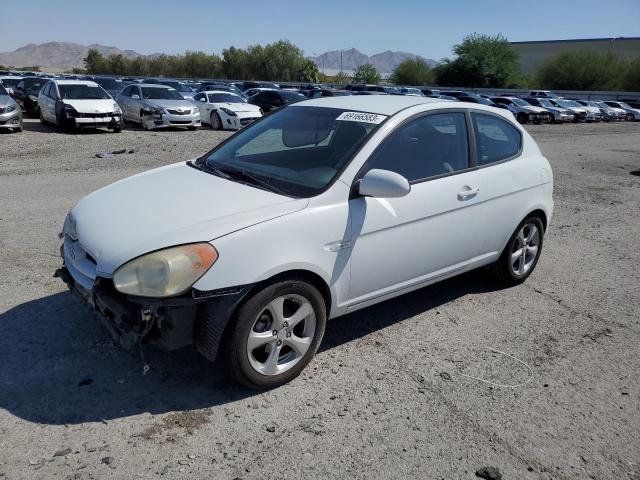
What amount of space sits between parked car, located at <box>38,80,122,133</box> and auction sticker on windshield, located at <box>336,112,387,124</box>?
13443mm

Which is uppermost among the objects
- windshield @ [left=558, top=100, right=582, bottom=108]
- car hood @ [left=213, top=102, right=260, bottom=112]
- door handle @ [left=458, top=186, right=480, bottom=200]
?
door handle @ [left=458, top=186, right=480, bottom=200]

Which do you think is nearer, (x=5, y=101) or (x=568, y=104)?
(x=5, y=101)

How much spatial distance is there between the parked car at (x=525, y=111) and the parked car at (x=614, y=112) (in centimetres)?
702

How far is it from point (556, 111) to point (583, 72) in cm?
4095

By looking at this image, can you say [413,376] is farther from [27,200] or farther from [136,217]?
[27,200]

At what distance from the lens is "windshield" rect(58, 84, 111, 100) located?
1614 centimetres

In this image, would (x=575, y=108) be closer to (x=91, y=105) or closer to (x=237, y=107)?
(x=237, y=107)

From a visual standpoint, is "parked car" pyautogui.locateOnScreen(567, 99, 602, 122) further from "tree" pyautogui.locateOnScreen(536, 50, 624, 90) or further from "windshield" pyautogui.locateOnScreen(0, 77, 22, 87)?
"tree" pyautogui.locateOnScreen(536, 50, 624, 90)

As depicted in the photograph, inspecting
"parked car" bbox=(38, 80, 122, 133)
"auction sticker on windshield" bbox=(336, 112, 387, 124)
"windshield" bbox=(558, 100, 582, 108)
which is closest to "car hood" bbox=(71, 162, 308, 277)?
"auction sticker on windshield" bbox=(336, 112, 387, 124)

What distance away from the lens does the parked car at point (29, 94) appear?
67.3 ft

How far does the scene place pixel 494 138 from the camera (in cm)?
→ 464

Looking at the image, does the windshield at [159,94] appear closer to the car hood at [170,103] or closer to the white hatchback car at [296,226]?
the car hood at [170,103]

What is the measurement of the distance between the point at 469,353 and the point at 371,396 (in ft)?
3.13

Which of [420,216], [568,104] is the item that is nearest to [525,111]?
[568,104]
